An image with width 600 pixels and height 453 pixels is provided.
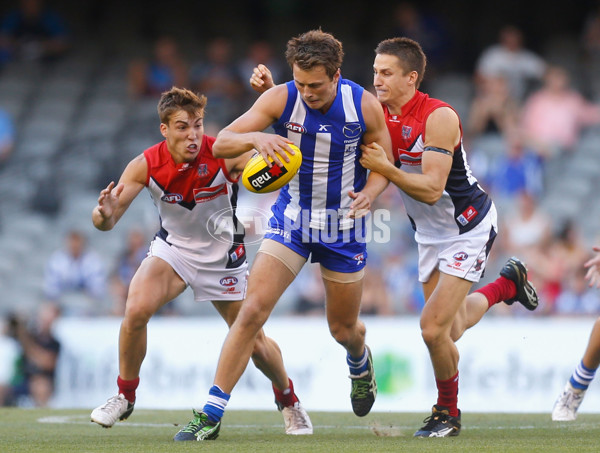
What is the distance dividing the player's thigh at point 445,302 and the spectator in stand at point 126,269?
630 centimetres

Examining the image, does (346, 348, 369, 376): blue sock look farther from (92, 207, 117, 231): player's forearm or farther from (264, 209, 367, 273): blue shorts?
(92, 207, 117, 231): player's forearm

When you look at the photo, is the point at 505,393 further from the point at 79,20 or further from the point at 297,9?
the point at 79,20

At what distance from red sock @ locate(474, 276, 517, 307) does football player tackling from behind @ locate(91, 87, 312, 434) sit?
5.82 ft

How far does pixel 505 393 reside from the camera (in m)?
10.8

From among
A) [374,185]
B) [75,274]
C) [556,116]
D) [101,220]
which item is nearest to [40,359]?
[75,274]

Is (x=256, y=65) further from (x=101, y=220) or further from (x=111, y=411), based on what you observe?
(x=111, y=411)

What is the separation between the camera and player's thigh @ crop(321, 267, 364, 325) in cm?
696

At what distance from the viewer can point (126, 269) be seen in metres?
12.9

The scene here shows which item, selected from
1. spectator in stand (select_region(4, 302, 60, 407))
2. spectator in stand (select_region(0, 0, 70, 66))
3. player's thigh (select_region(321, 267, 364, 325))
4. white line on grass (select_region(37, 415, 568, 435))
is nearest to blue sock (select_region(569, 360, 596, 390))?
white line on grass (select_region(37, 415, 568, 435))

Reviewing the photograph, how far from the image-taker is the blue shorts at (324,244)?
268 inches

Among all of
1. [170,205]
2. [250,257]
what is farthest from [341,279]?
[250,257]

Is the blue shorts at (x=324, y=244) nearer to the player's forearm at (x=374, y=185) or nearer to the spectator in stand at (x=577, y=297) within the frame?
the player's forearm at (x=374, y=185)

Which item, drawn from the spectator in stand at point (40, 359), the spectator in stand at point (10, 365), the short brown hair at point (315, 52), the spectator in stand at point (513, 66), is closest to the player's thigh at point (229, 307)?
the short brown hair at point (315, 52)

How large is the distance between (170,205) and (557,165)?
28.2 feet
